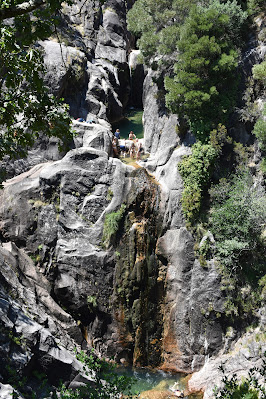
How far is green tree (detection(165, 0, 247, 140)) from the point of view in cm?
1867

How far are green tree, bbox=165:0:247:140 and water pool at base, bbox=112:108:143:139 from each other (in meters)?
9.15

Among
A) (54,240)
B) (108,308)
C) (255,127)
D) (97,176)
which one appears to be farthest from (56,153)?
(255,127)

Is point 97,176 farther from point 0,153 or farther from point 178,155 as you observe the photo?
point 0,153

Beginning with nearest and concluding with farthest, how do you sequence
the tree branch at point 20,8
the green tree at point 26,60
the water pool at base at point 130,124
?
the tree branch at point 20,8
the green tree at point 26,60
the water pool at base at point 130,124

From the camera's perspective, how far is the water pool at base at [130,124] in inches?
1137

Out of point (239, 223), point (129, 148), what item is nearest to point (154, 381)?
point (239, 223)

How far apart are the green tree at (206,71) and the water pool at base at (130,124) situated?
915 cm

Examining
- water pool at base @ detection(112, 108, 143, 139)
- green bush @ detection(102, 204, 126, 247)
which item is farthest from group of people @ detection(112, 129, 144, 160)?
green bush @ detection(102, 204, 126, 247)

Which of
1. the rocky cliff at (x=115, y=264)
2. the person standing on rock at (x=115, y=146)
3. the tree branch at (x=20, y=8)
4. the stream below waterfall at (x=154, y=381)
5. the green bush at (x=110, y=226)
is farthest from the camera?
the person standing on rock at (x=115, y=146)

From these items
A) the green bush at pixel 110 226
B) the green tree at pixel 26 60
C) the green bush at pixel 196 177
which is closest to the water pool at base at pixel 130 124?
the green bush at pixel 196 177

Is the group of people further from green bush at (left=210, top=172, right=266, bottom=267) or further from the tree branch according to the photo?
the tree branch

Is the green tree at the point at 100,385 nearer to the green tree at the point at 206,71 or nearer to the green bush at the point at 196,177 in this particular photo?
the green bush at the point at 196,177

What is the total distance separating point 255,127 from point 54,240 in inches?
446

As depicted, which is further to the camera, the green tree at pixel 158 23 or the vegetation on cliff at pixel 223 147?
the green tree at pixel 158 23
